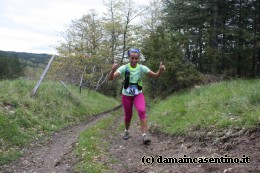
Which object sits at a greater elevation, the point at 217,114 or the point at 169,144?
the point at 217,114

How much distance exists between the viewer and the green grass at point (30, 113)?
8.37 metres

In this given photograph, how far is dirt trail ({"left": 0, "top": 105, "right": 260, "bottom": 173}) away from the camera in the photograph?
5.00m

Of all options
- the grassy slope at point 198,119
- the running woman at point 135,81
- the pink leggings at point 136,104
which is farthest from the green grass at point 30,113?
the running woman at point 135,81

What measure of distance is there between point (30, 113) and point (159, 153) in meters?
6.53

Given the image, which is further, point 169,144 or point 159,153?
point 169,144

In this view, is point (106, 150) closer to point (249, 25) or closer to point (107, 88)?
point (249, 25)

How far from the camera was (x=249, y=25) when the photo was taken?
2300 cm

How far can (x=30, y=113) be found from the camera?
1108 cm

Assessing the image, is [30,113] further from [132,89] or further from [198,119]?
[198,119]

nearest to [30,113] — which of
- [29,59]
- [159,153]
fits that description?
[159,153]

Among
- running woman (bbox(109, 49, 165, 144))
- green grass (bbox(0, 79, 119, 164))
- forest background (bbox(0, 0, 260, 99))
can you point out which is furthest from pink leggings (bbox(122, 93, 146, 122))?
forest background (bbox(0, 0, 260, 99))

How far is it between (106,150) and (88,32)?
30685 millimetres

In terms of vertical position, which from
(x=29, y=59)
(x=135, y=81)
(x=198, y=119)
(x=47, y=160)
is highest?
(x=29, y=59)

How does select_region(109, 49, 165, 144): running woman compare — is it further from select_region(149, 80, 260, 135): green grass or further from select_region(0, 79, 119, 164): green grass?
select_region(0, 79, 119, 164): green grass
